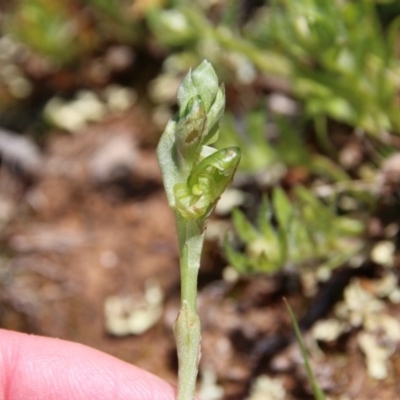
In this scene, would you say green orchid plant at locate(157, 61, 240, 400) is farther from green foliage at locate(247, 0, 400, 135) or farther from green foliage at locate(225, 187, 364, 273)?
green foliage at locate(247, 0, 400, 135)

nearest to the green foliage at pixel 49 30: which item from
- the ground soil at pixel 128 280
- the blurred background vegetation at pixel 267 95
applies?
the blurred background vegetation at pixel 267 95

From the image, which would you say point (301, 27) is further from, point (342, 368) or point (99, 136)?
point (99, 136)

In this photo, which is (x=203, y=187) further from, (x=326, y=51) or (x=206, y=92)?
(x=326, y=51)

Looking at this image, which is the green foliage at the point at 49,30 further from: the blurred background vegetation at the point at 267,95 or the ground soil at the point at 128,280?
the ground soil at the point at 128,280

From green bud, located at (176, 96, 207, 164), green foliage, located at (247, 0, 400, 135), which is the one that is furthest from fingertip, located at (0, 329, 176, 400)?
green foliage, located at (247, 0, 400, 135)

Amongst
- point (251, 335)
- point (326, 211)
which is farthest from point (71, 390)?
point (326, 211)
